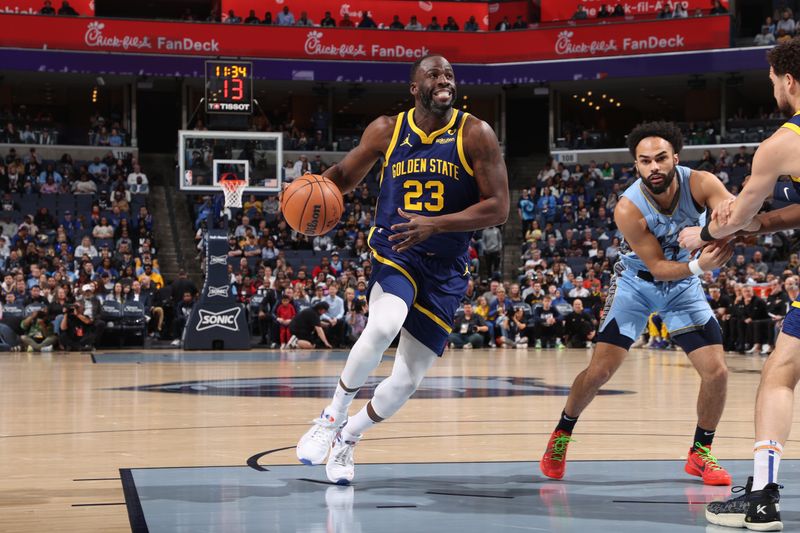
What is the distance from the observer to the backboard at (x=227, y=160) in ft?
73.2

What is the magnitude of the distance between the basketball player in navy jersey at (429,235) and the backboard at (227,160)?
53.5 ft

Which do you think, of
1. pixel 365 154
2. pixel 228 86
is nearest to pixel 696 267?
pixel 365 154

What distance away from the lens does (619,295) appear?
6488 mm

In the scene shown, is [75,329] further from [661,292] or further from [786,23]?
[786,23]

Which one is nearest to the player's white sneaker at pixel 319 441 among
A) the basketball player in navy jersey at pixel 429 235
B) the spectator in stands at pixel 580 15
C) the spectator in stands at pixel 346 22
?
the basketball player in navy jersey at pixel 429 235

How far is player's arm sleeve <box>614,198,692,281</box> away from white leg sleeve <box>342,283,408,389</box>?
1.37 m

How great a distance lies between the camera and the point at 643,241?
614 cm

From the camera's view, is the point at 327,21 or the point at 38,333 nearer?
the point at 38,333

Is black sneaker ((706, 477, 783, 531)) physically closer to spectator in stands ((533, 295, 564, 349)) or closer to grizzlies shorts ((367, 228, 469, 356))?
grizzlies shorts ((367, 228, 469, 356))

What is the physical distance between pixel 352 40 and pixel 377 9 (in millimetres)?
2499

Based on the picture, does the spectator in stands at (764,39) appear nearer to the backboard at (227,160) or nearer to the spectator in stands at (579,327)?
the spectator in stands at (579,327)

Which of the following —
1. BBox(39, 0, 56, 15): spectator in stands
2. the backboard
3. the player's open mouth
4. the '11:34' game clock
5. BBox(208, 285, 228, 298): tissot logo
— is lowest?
BBox(208, 285, 228, 298): tissot logo

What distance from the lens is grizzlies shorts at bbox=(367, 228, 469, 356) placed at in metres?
6.01

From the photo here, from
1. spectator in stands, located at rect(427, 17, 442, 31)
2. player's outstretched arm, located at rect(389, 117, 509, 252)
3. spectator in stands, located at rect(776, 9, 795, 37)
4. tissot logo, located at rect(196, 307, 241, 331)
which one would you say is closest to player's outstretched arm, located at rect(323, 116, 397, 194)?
player's outstretched arm, located at rect(389, 117, 509, 252)
